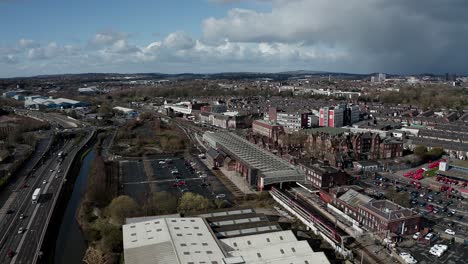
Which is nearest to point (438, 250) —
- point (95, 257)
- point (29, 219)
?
point (95, 257)

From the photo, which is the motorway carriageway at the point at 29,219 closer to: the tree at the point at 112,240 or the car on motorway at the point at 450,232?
the tree at the point at 112,240

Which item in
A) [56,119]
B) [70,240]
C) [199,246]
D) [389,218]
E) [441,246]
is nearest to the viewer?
[199,246]

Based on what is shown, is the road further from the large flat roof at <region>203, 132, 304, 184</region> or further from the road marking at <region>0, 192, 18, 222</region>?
the road marking at <region>0, 192, 18, 222</region>

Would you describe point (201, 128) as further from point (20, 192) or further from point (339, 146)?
point (20, 192)

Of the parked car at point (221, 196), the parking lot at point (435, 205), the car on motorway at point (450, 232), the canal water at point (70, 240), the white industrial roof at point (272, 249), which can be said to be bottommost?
the canal water at point (70, 240)

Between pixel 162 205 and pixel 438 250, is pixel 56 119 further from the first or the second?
pixel 438 250

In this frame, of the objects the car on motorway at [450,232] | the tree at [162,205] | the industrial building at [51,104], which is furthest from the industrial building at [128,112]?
the car on motorway at [450,232]
